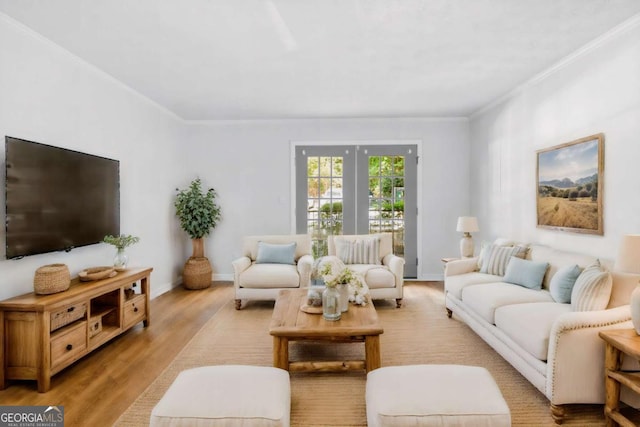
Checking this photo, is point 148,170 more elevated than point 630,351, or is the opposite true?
point 148,170

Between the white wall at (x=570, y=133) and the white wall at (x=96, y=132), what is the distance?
15.4 feet

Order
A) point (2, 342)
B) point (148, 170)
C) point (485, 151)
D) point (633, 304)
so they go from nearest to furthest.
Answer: point (633, 304)
point (2, 342)
point (148, 170)
point (485, 151)

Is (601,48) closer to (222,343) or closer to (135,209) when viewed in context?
(222,343)

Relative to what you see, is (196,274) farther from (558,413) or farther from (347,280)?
(558,413)

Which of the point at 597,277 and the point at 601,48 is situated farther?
the point at 601,48

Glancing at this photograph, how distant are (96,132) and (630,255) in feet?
15.1

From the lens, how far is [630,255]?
215 centimetres

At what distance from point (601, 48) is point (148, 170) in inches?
199

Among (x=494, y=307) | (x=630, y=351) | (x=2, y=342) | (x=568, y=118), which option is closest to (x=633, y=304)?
(x=630, y=351)

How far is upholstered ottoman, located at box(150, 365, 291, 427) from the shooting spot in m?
1.59

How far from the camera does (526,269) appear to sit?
332cm

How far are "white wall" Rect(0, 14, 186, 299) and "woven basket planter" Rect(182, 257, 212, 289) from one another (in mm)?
281

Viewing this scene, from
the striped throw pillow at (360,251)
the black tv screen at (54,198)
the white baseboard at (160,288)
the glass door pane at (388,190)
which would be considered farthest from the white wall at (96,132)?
the glass door pane at (388,190)

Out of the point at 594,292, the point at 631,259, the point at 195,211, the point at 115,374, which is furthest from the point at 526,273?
the point at 195,211
